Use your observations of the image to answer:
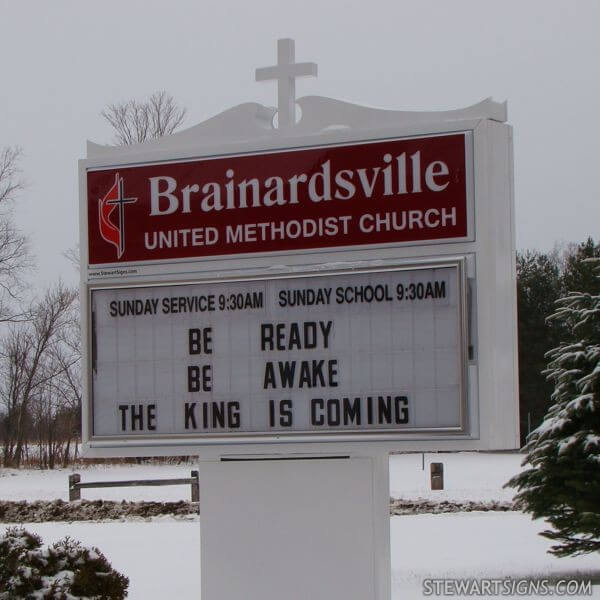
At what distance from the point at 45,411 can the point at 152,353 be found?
46855 mm

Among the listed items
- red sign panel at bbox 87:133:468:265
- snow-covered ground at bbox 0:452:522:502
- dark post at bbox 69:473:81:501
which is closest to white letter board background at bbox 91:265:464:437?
red sign panel at bbox 87:133:468:265

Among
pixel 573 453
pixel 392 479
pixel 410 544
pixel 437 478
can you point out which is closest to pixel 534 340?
pixel 392 479

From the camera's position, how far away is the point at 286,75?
914cm

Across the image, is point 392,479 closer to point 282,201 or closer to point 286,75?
point 286,75

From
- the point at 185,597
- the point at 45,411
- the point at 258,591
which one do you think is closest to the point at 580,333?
the point at 185,597

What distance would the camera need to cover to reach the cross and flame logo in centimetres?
924

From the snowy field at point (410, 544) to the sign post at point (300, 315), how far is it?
4.39 m

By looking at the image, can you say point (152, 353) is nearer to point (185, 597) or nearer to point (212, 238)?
point (212, 238)

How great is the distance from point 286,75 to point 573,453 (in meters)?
5.73

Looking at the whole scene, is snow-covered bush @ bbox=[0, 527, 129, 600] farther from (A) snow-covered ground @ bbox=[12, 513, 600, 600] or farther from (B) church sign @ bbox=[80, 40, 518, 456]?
(A) snow-covered ground @ bbox=[12, 513, 600, 600]

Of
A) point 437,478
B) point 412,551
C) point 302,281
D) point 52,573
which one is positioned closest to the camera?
point 302,281

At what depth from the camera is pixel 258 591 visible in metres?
9.02

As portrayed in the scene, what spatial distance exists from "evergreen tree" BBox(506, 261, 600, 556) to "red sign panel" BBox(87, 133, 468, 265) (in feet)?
17.2

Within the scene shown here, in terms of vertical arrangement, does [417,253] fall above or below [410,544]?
above
